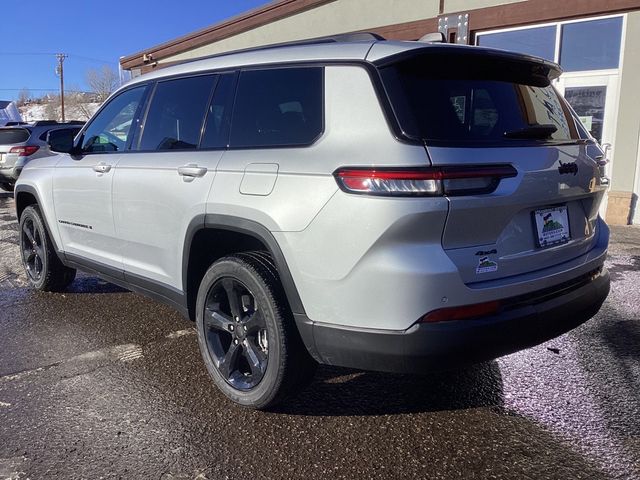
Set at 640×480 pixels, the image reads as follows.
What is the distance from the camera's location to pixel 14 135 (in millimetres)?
12664

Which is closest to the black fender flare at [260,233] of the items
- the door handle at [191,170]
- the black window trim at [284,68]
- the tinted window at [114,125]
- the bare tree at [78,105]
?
the door handle at [191,170]

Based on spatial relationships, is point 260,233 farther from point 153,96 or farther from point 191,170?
point 153,96

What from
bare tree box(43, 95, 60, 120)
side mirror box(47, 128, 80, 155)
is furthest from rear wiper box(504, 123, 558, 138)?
bare tree box(43, 95, 60, 120)

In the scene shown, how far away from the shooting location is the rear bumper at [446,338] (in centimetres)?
237

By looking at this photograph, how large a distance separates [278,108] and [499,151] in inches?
45.8

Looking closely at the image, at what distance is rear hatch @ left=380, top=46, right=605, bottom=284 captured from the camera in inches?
94.2

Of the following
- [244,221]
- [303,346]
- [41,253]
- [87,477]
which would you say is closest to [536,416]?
[303,346]

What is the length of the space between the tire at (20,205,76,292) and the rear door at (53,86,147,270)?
18.2 inches

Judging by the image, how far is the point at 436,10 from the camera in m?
9.98

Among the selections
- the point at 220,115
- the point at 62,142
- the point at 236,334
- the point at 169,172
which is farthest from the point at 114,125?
the point at 236,334

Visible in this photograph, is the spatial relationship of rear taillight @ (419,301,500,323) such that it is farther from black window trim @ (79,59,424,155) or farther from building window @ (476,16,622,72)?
building window @ (476,16,622,72)

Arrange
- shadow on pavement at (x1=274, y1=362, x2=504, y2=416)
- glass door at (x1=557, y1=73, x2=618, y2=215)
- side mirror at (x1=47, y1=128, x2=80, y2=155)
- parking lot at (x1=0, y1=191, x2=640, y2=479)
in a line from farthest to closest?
glass door at (x1=557, y1=73, x2=618, y2=215) < side mirror at (x1=47, y1=128, x2=80, y2=155) < shadow on pavement at (x1=274, y1=362, x2=504, y2=416) < parking lot at (x1=0, y1=191, x2=640, y2=479)

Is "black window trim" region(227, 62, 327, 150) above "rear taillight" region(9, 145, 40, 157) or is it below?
above

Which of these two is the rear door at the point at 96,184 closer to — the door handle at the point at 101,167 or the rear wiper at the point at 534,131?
the door handle at the point at 101,167
